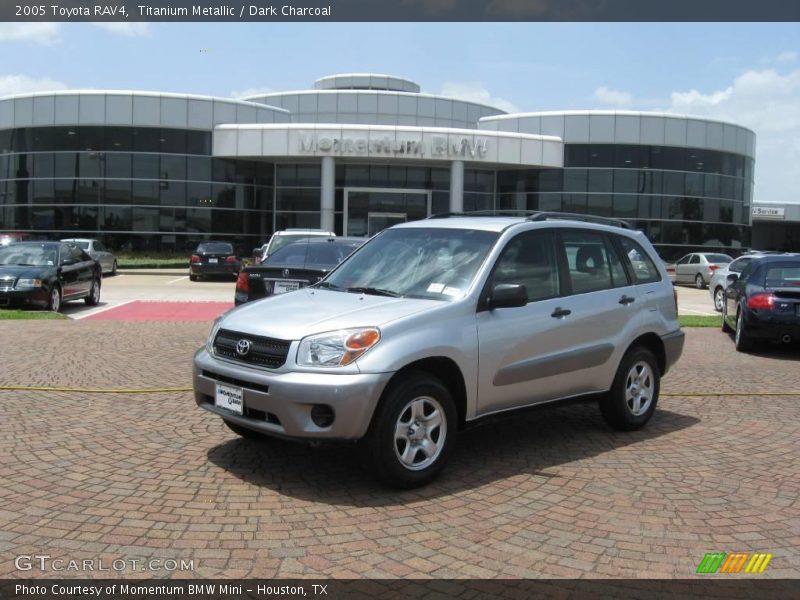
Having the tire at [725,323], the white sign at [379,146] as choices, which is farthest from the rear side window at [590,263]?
the white sign at [379,146]

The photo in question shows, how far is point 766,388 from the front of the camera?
8781 millimetres

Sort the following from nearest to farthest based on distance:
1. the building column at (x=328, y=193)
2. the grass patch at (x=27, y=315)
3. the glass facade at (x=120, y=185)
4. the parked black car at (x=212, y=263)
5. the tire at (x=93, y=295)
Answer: the grass patch at (x=27, y=315)
the tire at (x=93, y=295)
the parked black car at (x=212, y=263)
the glass facade at (x=120, y=185)
the building column at (x=328, y=193)

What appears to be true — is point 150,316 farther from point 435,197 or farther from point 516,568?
point 435,197

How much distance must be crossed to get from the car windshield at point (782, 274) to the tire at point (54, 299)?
43.6 feet

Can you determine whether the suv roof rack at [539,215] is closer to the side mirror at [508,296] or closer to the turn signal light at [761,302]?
the side mirror at [508,296]

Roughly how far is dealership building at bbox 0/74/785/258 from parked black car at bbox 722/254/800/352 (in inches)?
1044

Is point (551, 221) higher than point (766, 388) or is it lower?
higher

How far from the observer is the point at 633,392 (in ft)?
21.6

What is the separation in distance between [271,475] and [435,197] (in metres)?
35.7

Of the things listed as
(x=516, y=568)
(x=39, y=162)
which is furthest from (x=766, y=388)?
(x=39, y=162)

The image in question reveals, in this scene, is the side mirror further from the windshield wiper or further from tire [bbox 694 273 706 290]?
tire [bbox 694 273 706 290]

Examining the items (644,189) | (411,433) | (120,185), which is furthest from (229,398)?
(644,189)

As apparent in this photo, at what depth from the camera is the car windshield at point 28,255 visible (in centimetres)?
1576

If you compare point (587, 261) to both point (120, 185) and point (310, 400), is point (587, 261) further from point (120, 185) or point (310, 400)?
point (120, 185)
